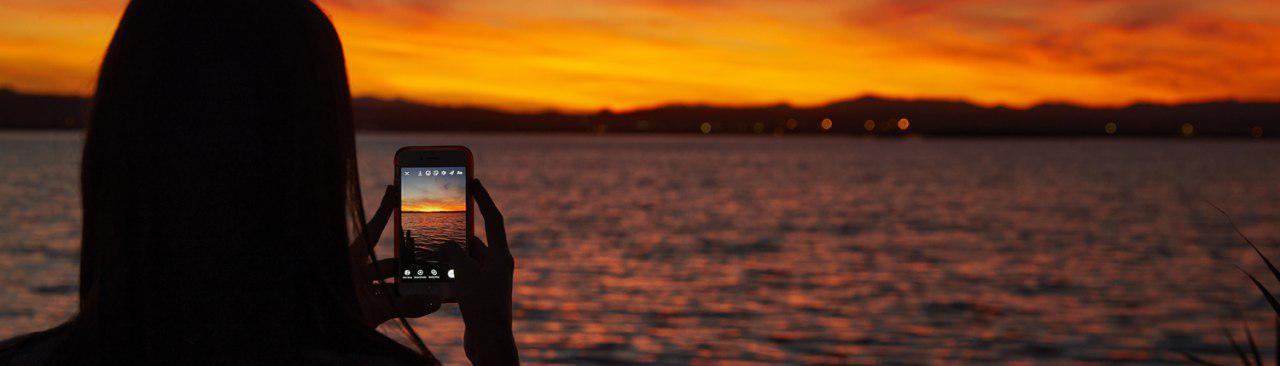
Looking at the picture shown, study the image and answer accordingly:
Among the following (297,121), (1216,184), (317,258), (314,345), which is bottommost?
(1216,184)

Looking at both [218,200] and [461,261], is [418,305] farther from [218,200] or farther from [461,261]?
[218,200]

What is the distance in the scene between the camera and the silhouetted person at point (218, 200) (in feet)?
5.08

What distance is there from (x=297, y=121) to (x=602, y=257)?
3327 centimetres

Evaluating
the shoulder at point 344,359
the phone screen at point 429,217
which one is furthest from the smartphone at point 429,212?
the shoulder at point 344,359

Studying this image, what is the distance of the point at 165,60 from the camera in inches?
62.9

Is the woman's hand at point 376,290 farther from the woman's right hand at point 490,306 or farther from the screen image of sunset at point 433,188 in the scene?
the screen image of sunset at point 433,188

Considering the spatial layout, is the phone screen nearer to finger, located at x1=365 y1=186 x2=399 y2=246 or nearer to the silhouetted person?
finger, located at x1=365 y1=186 x2=399 y2=246

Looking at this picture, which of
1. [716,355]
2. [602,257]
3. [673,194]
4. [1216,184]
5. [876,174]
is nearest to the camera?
[716,355]

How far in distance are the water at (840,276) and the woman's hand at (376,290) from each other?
0.61 m

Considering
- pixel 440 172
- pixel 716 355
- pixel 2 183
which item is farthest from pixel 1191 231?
pixel 2 183

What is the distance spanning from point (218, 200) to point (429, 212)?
1.01 meters

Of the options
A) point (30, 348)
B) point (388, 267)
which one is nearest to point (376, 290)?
point (388, 267)

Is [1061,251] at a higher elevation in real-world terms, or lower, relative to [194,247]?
lower

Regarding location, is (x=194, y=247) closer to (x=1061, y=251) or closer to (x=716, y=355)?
(x=716, y=355)
